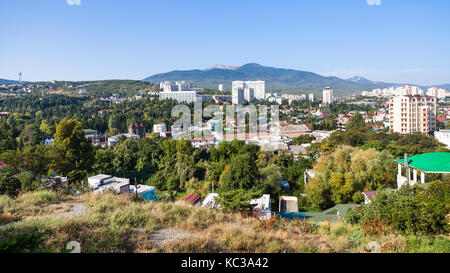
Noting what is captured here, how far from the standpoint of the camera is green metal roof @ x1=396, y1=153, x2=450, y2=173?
6344mm

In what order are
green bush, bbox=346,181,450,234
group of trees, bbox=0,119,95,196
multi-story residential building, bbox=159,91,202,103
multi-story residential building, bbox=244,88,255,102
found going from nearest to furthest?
green bush, bbox=346,181,450,234, group of trees, bbox=0,119,95,196, multi-story residential building, bbox=159,91,202,103, multi-story residential building, bbox=244,88,255,102

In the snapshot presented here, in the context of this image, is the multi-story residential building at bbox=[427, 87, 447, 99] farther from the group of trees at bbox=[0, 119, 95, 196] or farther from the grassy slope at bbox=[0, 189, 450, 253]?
the grassy slope at bbox=[0, 189, 450, 253]

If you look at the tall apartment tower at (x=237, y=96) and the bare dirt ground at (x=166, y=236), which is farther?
the tall apartment tower at (x=237, y=96)

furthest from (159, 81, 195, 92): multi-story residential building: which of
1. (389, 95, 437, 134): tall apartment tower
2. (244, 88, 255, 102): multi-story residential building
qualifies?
(389, 95, 437, 134): tall apartment tower

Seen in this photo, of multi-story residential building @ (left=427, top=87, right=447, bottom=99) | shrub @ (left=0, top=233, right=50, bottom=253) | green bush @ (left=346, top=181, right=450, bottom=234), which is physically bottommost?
green bush @ (left=346, top=181, right=450, bottom=234)

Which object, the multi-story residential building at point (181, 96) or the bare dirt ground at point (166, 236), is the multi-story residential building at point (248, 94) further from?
the bare dirt ground at point (166, 236)

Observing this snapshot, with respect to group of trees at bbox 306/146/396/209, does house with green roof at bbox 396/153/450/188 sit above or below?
above

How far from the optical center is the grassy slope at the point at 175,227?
6.72 ft

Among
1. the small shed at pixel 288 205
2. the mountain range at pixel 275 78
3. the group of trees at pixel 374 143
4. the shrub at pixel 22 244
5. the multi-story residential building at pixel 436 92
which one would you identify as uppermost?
the mountain range at pixel 275 78

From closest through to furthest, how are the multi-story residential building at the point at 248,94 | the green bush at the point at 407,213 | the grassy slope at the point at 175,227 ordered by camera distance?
the grassy slope at the point at 175,227
the green bush at the point at 407,213
the multi-story residential building at the point at 248,94

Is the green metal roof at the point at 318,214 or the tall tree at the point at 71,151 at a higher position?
the tall tree at the point at 71,151

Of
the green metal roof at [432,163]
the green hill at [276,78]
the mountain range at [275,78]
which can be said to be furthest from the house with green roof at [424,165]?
the green hill at [276,78]

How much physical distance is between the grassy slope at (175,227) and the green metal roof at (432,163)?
4474 millimetres
